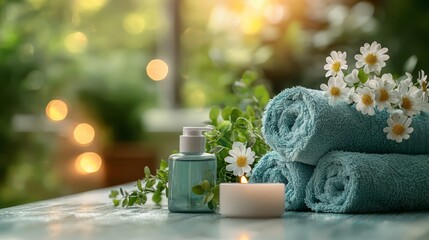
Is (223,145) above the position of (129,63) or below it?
below

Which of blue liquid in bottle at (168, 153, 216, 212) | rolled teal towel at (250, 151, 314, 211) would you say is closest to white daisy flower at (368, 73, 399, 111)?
rolled teal towel at (250, 151, 314, 211)

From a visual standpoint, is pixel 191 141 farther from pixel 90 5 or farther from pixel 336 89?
pixel 90 5

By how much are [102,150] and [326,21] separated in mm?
1048

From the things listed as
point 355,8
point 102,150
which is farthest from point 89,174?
point 355,8

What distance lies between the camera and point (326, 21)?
10.4ft

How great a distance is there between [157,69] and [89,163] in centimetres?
52

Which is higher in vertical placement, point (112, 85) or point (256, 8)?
point (256, 8)

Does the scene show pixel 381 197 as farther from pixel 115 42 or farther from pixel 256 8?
pixel 115 42

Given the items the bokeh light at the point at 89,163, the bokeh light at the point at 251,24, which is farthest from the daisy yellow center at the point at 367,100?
the bokeh light at the point at 89,163

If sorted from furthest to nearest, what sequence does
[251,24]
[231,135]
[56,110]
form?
[56,110], [251,24], [231,135]

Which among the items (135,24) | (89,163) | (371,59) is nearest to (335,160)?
(371,59)

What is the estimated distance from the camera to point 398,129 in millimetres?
1221

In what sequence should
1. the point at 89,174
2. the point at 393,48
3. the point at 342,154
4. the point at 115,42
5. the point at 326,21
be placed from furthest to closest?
the point at 115,42 → the point at 89,174 → the point at 326,21 → the point at 393,48 → the point at 342,154

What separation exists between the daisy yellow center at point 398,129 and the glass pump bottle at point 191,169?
0.82ft
